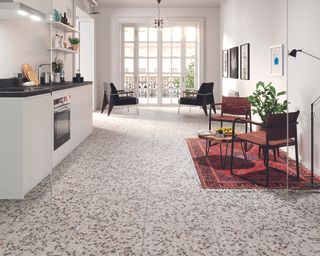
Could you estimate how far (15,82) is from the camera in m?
4.71

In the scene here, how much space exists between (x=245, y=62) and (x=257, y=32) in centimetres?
100

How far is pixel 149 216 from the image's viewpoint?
113 inches

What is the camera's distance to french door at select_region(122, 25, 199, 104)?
11.4 metres

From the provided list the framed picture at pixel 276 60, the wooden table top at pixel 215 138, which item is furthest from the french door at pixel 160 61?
the wooden table top at pixel 215 138

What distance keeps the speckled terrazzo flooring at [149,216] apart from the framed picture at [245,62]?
10.4ft

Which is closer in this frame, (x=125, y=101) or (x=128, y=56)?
(x=125, y=101)

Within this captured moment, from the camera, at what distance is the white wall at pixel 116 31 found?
35.9 feet

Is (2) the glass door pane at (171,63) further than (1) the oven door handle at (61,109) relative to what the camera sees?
Yes

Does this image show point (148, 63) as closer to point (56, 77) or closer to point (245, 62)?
point (245, 62)

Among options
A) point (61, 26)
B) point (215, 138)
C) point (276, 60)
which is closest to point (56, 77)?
point (61, 26)

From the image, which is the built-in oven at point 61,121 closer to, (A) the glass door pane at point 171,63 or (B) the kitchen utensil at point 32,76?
(B) the kitchen utensil at point 32,76

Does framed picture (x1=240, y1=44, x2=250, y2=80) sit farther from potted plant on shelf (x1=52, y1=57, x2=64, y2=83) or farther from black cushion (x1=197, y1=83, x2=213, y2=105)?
potted plant on shelf (x1=52, y1=57, x2=64, y2=83)

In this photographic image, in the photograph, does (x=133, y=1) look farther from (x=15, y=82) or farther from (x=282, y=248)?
(x=282, y=248)

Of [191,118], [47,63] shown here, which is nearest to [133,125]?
[191,118]
